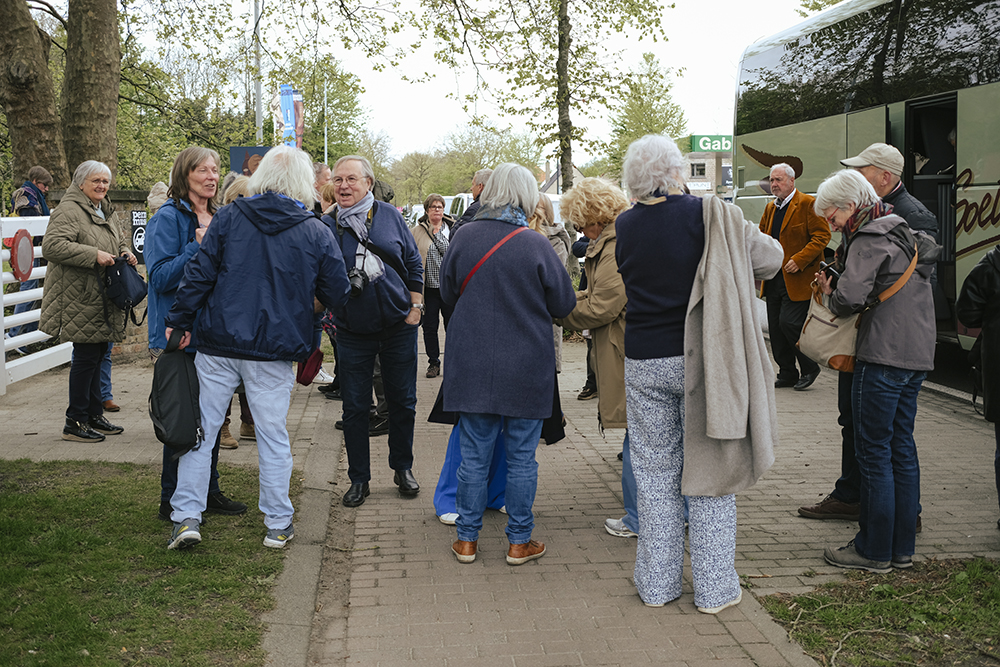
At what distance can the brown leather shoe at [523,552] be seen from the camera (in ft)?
14.9

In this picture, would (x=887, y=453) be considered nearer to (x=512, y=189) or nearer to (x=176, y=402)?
(x=512, y=189)

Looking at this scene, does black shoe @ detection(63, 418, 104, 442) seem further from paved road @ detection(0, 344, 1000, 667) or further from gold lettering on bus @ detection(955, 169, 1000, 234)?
gold lettering on bus @ detection(955, 169, 1000, 234)

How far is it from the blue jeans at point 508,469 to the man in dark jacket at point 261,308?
2.97 ft

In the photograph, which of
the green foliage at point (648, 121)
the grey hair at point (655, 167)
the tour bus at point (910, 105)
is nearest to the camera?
the grey hair at point (655, 167)

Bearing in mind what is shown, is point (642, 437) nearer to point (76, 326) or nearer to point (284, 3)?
point (76, 326)

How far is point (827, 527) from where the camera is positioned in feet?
16.6

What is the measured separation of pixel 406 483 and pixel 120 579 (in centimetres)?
196

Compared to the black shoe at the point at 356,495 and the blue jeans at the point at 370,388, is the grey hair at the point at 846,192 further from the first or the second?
the black shoe at the point at 356,495

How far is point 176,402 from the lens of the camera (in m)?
4.45

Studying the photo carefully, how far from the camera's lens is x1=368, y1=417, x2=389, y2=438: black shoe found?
7.34m

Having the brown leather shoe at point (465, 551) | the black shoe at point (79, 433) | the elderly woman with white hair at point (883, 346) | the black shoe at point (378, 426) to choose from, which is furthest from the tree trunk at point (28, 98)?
the elderly woman with white hair at point (883, 346)

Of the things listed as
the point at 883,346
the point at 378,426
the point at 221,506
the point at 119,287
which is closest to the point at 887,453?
the point at 883,346

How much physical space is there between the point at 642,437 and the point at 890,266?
1.39m

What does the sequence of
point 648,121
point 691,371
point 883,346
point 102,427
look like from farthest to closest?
point 648,121 → point 102,427 → point 883,346 → point 691,371
